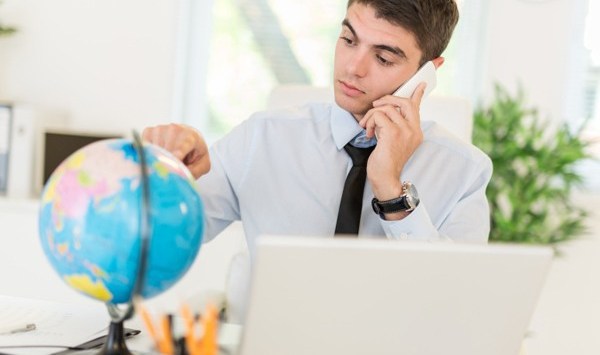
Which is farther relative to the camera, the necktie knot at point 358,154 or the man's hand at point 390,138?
the necktie knot at point 358,154

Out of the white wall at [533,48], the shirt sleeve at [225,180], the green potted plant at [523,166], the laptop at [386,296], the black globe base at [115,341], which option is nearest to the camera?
the laptop at [386,296]

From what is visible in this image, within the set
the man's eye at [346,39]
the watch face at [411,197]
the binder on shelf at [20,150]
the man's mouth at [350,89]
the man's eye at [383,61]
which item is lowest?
the binder on shelf at [20,150]

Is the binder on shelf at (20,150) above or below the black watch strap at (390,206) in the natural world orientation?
below

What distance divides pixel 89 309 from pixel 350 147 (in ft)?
2.13

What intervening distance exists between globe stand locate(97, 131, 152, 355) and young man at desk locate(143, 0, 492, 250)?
26.3 inches

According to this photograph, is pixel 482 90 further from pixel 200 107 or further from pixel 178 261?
pixel 178 261

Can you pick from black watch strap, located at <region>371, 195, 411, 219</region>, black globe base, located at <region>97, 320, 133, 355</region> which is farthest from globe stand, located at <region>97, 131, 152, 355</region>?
black watch strap, located at <region>371, 195, 411, 219</region>

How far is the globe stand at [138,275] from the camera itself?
0.97 metres

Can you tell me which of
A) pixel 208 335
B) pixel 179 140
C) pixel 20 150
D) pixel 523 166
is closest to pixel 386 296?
pixel 208 335

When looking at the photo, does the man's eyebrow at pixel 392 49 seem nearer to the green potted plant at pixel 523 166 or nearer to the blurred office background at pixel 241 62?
the green potted plant at pixel 523 166

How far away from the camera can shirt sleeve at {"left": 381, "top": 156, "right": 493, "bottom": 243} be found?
1601mm

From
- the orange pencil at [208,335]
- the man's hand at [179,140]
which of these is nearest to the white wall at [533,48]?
the man's hand at [179,140]

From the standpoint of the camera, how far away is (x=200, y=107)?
3520mm

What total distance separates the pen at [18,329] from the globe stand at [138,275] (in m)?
0.25
